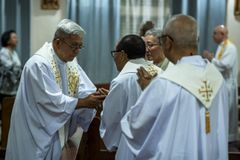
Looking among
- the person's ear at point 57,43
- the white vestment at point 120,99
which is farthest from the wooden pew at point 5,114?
the white vestment at point 120,99

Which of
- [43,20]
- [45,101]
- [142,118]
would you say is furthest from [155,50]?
[43,20]

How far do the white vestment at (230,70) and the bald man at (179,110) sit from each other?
179 inches

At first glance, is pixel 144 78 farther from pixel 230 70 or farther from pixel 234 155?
pixel 230 70

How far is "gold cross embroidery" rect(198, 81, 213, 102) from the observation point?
7.38 ft

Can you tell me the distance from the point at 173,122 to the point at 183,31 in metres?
0.44

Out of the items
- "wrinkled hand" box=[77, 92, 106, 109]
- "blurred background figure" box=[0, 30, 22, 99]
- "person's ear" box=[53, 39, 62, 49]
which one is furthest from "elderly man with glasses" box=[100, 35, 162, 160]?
"blurred background figure" box=[0, 30, 22, 99]

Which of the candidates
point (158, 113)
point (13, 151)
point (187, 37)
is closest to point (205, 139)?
point (158, 113)

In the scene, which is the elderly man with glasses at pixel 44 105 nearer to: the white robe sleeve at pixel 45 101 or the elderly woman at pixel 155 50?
the white robe sleeve at pixel 45 101

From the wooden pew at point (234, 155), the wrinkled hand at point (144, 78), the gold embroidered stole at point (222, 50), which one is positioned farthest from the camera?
the gold embroidered stole at point (222, 50)

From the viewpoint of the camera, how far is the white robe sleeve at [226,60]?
22.2 ft

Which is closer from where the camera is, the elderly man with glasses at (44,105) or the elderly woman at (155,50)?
the elderly man with glasses at (44,105)

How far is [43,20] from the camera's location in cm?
807

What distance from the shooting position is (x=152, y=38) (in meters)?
3.78

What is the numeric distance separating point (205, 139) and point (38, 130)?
1.23 m
